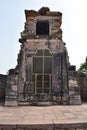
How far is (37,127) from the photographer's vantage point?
528 centimetres

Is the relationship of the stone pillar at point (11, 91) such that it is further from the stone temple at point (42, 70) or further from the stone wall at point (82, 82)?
the stone wall at point (82, 82)

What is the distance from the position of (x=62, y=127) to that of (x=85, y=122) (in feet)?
2.33

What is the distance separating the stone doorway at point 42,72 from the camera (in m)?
11.3

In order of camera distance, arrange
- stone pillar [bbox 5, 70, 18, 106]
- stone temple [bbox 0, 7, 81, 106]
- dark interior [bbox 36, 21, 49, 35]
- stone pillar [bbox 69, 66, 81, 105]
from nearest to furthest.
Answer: stone pillar [bbox 5, 70, 18, 106] < stone pillar [bbox 69, 66, 81, 105] < stone temple [bbox 0, 7, 81, 106] < dark interior [bbox 36, 21, 49, 35]

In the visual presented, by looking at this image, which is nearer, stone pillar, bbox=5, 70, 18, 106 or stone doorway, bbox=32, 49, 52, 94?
stone pillar, bbox=5, 70, 18, 106

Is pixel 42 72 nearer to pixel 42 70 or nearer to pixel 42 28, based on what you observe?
pixel 42 70

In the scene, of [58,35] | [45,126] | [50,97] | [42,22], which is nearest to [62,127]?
[45,126]

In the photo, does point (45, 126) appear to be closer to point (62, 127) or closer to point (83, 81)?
point (62, 127)

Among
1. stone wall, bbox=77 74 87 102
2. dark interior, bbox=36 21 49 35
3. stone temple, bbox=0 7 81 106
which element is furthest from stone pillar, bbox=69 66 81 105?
dark interior, bbox=36 21 49 35

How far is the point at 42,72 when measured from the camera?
11531mm

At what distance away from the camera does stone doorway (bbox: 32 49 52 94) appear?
1126cm

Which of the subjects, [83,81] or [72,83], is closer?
[72,83]

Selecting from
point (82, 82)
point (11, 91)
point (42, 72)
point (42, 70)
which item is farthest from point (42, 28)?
point (11, 91)

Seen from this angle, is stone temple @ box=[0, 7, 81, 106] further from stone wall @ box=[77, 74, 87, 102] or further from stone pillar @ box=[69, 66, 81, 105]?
stone wall @ box=[77, 74, 87, 102]
